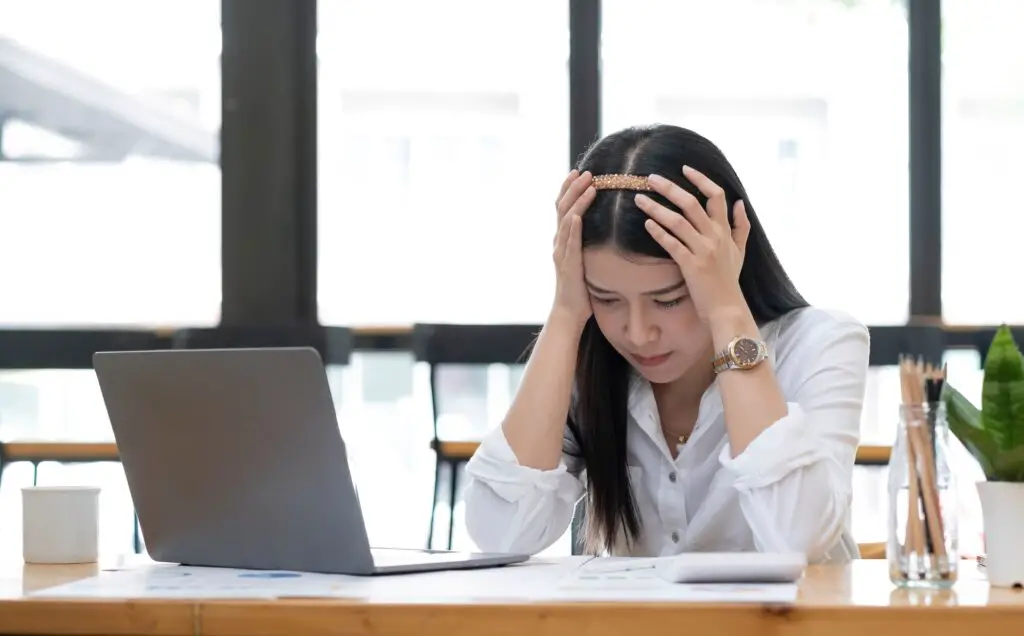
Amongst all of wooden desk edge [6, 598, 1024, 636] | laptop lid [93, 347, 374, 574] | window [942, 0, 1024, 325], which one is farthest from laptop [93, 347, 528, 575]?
window [942, 0, 1024, 325]

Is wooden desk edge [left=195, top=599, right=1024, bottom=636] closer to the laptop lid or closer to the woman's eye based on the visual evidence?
the laptop lid

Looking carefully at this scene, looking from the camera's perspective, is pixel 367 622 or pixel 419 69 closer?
pixel 367 622

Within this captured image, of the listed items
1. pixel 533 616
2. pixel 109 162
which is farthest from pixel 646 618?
pixel 109 162

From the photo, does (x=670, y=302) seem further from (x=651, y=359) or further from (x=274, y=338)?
(x=274, y=338)

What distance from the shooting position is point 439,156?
14.9 ft

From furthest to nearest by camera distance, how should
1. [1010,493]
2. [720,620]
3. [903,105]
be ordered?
1. [903,105]
2. [1010,493]
3. [720,620]

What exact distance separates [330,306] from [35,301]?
1.03 m

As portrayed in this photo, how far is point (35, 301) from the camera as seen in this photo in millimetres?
4523

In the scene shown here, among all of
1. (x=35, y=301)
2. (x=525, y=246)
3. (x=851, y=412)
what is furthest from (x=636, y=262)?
(x=35, y=301)

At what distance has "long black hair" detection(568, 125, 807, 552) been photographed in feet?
4.83

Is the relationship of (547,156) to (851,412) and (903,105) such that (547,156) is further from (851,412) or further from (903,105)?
(851,412)

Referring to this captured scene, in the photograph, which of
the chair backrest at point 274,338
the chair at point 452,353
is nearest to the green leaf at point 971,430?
the chair at point 452,353

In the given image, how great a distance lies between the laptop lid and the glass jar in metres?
0.43

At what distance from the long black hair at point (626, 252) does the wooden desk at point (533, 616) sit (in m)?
0.61
